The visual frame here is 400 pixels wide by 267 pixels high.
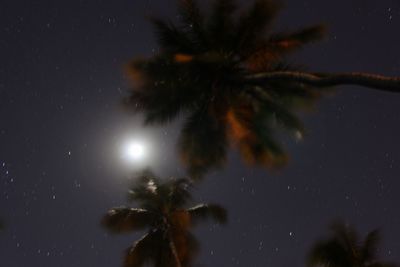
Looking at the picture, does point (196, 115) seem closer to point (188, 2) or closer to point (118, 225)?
point (188, 2)

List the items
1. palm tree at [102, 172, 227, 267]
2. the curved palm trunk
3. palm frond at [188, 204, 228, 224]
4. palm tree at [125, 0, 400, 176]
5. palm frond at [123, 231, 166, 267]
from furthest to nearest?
palm frond at [188, 204, 228, 224] < palm tree at [102, 172, 227, 267] < palm frond at [123, 231, 166, 267] < palm tree at [125, 0, 400, 176] < the curved palm trunk

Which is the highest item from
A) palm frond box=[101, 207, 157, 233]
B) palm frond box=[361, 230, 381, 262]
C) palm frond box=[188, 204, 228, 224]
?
palm frond box=[101, 207, 157, 233]

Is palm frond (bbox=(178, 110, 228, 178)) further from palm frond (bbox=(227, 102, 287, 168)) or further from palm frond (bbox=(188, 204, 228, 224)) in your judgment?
palm frond (bbox=(188, 204, 228, 224))

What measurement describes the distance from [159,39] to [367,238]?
44.6 feet

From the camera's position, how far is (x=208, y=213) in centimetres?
2603

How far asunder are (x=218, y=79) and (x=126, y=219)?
35.5ft

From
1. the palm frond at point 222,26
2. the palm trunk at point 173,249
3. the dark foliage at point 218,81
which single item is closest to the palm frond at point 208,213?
the palm trunk at point 173,249

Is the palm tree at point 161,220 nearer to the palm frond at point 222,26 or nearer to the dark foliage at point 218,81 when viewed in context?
the dark foliage at point 218,81

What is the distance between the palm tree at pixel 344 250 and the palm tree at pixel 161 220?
4710 mm

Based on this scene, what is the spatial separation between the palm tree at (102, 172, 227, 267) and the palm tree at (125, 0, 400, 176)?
23.5 feet

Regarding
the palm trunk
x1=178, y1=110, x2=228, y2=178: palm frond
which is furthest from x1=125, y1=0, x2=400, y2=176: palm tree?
the palm trunk

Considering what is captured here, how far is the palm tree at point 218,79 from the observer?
55.7 feet

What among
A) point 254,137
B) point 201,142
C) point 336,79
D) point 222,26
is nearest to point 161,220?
point 201,142

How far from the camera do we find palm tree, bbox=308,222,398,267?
961 inches
